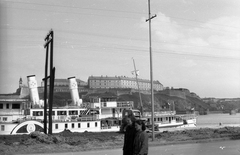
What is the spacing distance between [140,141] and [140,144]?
59mm

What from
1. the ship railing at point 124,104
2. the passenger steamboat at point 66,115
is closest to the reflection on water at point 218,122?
the ship railing at point 124,104

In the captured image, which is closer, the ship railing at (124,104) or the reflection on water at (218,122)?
the ship railing at (124,104)

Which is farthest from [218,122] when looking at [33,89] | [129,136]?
[129,136]

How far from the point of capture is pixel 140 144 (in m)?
5.79

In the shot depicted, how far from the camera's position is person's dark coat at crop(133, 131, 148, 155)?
575cm

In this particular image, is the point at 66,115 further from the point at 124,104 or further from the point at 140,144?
the point at 140,144

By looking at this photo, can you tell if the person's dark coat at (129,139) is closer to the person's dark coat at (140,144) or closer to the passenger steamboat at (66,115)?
the person's dark coat at (140,144)

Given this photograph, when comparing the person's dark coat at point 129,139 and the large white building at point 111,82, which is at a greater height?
the large white building at point 111,82

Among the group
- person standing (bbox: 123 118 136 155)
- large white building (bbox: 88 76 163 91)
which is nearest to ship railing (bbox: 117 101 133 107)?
person standing (bbox: 123 118 136 155)

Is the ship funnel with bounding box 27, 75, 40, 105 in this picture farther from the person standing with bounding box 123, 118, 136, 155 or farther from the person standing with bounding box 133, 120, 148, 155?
the person standing with bounding box 133, 120, 148, 155

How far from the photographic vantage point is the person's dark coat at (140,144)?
575 centimetres

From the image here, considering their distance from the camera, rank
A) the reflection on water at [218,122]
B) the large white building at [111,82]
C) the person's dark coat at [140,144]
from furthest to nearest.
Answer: the large white building at [111,82] < the reflection on water at [218,122] < the person's dark coat at [140,144]

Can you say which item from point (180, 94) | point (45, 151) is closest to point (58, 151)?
point (45, 151)

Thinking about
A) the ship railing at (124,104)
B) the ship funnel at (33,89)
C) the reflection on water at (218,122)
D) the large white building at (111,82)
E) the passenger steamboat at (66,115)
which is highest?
the large white building at (111,82)
